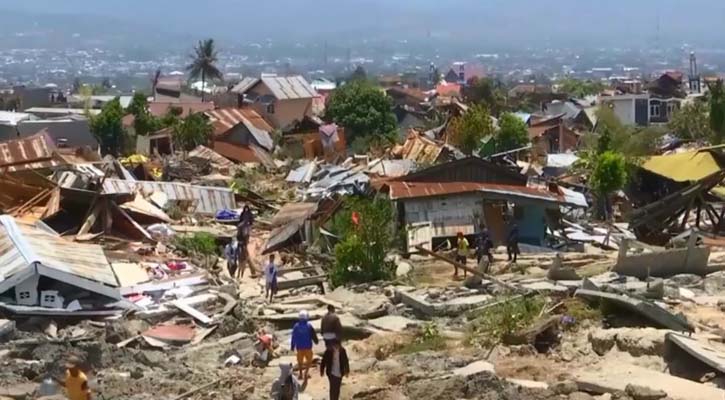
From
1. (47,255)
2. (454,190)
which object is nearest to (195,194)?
(454,190)

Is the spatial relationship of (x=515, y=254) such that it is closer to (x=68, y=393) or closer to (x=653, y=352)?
(x=653, y=352)

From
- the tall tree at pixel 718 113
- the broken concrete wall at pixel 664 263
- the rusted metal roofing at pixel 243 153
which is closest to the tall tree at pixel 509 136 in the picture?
the tall tree at pixel 718 113

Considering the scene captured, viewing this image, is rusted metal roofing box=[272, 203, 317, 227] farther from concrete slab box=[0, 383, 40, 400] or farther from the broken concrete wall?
concrete slab box=[0, 383, 40, 400]

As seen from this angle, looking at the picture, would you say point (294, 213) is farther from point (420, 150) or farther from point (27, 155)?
point (420, 150)

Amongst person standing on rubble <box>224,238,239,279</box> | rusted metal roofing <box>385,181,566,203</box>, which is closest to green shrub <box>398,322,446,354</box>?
person standing on rubble <box>224,238,239,279</box>

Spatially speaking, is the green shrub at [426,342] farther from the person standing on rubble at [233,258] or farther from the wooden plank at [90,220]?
the wooden plank at [90,220]

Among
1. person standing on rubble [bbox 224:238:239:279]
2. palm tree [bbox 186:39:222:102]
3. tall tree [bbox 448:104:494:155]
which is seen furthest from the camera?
palm tree [bbox 186:39:222:102]
